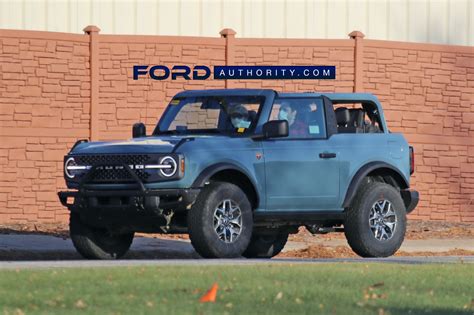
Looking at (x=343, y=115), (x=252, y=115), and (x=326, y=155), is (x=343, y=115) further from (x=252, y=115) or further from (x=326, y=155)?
(x=252, y=115)

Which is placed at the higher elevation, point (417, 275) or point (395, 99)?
point (395, 99)

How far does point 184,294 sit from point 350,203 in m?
6.45

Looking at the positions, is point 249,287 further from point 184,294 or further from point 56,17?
point 56,17

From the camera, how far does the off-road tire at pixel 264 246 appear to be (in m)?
19.5

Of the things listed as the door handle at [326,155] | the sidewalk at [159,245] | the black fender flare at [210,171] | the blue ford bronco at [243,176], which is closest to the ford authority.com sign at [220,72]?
the sidewalk at [159,245]

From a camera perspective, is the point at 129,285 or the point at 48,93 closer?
the point at 129,285

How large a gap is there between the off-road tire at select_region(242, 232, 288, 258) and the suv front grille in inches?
127

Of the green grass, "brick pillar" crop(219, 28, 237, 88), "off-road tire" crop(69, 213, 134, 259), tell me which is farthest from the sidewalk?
the green grass

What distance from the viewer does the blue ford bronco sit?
54.2ft

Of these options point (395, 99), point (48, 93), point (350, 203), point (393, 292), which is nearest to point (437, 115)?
point (395, 99)

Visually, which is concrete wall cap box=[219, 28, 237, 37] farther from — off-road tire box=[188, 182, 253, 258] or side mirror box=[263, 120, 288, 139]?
off-road tire box=[188, 182, 253, 258]

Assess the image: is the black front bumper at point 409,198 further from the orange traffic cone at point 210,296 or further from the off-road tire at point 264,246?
the orange traffic cone at point 210,296

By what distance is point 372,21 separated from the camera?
103ft

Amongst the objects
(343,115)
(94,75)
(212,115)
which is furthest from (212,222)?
(94,75)
